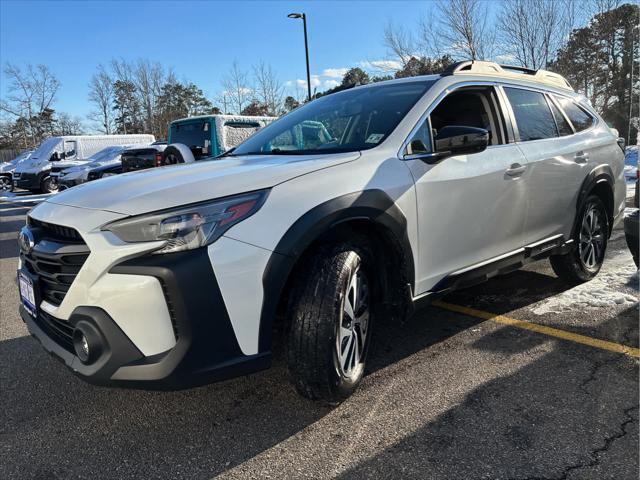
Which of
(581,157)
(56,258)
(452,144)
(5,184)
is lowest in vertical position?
(56,258)

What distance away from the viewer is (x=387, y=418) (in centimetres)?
255

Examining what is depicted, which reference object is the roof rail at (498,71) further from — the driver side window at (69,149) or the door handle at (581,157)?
the driver side window at (69,149)

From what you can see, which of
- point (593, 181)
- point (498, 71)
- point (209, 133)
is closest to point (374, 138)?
point (498, 71)

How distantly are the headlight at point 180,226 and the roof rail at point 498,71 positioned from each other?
82.3 inches

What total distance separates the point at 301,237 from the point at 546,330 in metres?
2.23

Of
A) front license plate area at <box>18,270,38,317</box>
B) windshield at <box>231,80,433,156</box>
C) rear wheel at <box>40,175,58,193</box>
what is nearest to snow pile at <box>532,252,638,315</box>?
windshield at <box>231,80,433,156</box>

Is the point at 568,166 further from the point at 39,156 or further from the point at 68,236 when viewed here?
the point at 39,156

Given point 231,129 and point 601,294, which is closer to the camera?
point 601,294

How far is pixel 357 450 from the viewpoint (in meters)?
2.30

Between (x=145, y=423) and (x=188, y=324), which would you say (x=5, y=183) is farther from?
(x=188, y=324)

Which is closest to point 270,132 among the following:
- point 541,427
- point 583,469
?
point 541,427

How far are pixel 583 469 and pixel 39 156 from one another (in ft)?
65.9

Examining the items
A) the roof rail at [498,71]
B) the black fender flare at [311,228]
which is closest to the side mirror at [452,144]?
the black fender flare at [311,228]

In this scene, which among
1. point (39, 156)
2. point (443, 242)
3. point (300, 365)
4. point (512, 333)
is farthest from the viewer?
point (39, 156)
